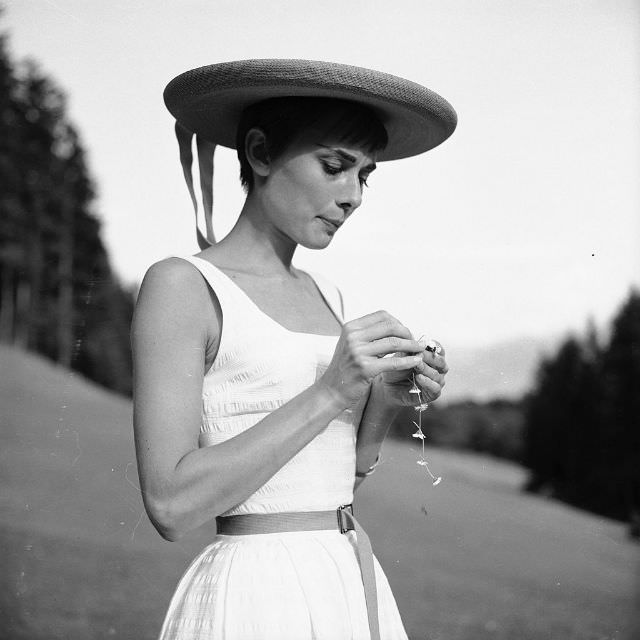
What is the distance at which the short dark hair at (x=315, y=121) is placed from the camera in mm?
1509

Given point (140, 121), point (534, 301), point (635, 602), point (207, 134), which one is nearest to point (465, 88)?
point (207, 134)

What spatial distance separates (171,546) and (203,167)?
7.93 metres

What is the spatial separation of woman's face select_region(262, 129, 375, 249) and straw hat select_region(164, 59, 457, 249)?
0.32 ft

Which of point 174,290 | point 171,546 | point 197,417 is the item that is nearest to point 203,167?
point 174,290

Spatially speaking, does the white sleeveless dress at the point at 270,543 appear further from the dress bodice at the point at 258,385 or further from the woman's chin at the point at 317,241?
the woman's chin at the point at 317,241

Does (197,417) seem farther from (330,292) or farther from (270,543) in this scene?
(330,292)

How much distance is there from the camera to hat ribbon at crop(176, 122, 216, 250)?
1763mm

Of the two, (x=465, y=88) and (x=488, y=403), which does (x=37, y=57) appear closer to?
(x=488, y=403)

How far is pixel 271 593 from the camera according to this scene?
136cm

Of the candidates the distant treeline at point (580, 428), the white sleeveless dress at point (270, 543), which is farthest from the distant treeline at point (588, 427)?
the white sleeveless dress at point (270, 543)

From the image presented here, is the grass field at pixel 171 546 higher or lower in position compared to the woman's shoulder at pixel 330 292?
lower

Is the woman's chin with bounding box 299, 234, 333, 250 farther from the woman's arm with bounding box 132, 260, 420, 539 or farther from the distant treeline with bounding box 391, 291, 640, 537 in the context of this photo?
the distant treeline with bounding box 391, 291, 640, 537

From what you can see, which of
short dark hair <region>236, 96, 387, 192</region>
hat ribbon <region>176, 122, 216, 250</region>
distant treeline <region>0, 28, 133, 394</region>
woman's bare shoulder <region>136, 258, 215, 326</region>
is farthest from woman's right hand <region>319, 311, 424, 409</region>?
distant treeline <region>0, 28, 133, 394</region>

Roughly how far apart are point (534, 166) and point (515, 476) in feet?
50.5
